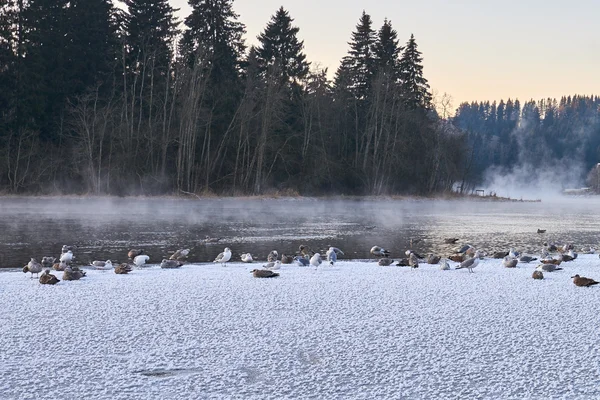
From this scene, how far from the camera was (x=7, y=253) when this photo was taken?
13.7m

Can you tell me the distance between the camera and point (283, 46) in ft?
174

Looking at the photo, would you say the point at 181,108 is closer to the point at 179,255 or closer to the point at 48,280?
the point at 179,255

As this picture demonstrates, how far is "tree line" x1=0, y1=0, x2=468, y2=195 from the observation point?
4253 cm

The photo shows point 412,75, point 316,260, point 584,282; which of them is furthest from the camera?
point 412,75

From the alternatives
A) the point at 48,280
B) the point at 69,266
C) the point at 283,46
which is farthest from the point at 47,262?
the point at 283,46

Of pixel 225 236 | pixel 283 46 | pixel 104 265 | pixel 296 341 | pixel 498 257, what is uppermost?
pixel 283 46

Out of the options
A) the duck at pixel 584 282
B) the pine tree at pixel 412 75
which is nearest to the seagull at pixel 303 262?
the duck at pixel 584 282

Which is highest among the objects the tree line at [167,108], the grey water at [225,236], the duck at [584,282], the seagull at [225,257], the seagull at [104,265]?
the tree line at [167,108]

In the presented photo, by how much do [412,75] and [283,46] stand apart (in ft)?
59.2

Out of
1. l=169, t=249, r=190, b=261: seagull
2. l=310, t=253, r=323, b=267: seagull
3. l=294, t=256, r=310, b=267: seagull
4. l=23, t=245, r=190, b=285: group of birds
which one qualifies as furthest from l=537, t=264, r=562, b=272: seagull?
l=169, t=249, r=190, b=261: seagull

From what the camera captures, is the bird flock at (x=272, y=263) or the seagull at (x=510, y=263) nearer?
the bird flock at (x=272, y=263)

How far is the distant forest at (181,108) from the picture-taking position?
1678 inches

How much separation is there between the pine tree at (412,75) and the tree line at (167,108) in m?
6.36

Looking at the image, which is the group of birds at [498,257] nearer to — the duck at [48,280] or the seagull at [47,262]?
the duck at [48,280]
